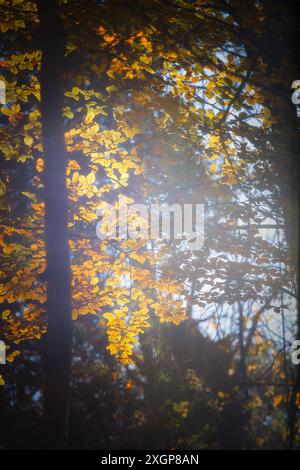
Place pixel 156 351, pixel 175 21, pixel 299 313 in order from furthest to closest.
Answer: pixel 156 351 → pixel 175 21 → pixel 299 313

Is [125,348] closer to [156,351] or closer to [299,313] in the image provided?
[156,351]

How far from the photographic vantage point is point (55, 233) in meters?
4.02

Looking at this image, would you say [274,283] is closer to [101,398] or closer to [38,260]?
[38,260]

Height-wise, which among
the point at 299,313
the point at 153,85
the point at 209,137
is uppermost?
the point at 153,85

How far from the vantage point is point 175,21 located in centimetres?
432

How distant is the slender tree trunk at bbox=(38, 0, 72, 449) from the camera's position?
12.6 feet

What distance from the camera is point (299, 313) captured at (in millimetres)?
3465

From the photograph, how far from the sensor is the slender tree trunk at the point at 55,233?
3855 millimetres

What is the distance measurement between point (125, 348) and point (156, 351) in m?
0.58
